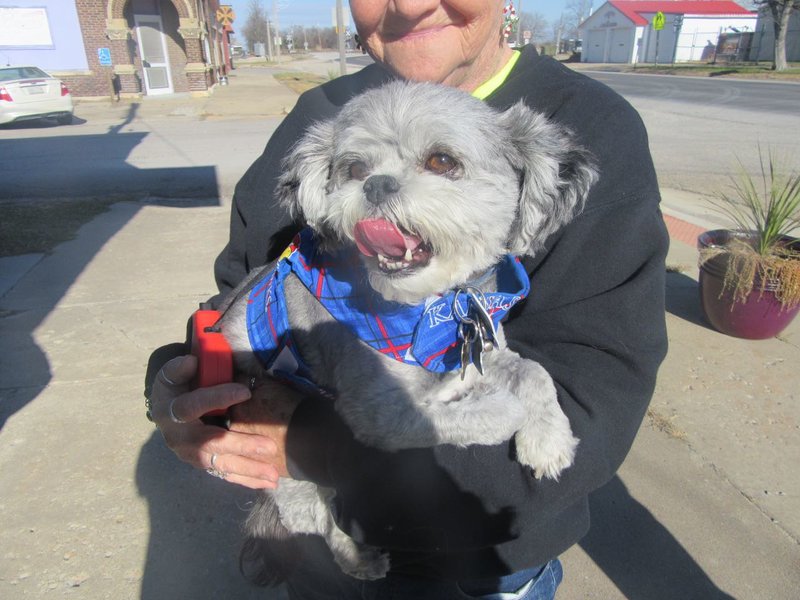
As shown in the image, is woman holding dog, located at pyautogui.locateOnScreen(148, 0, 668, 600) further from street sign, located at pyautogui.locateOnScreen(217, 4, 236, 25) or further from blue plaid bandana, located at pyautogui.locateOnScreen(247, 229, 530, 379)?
street sign, located at pyautogui.locateOnScreen(217, 4, 236, 25)

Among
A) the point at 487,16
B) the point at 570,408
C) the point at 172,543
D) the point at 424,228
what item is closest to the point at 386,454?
the point at 570,408

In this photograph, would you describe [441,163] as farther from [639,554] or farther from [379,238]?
[639,554]

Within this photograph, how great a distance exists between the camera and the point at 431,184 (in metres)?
1.77

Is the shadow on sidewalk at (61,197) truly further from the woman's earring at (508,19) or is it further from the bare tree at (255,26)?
the bare tree at (255,26)

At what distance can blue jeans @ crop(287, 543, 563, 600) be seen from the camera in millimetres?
1707

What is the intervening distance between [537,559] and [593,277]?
Result: 2.57 feet

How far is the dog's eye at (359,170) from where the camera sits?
189cm

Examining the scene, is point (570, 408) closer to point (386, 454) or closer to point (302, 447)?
point (386, 454)

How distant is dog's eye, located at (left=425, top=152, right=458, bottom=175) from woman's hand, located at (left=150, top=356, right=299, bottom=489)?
82 centimetres

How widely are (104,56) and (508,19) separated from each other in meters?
26.2

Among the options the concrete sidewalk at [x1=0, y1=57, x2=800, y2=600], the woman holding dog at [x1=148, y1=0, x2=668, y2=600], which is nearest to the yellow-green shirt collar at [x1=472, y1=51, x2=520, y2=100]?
the woman holding dog at [x1=148, y1=0, x2=668, y2=600]

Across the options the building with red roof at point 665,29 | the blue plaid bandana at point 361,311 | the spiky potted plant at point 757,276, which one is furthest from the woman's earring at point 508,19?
the building with red roof at point 665,29

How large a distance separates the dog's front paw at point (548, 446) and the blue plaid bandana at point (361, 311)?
1.01 feet

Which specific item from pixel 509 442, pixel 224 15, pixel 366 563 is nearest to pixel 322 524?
pixel 366 563
